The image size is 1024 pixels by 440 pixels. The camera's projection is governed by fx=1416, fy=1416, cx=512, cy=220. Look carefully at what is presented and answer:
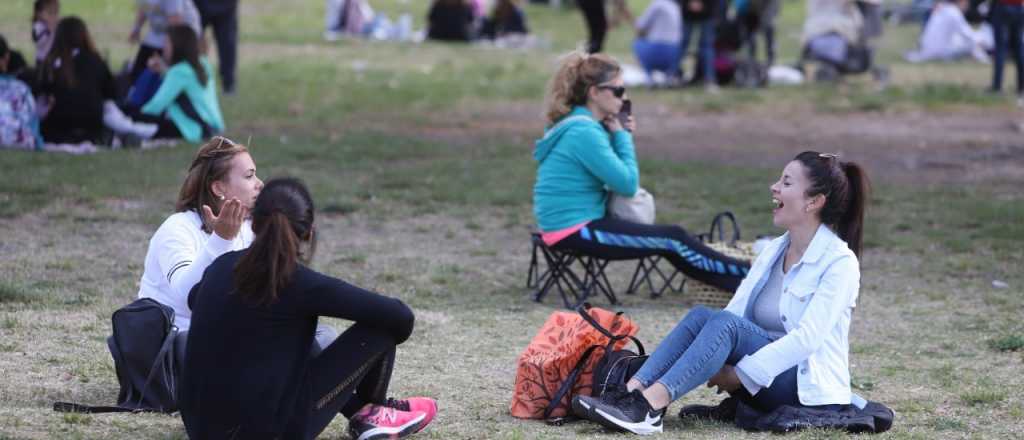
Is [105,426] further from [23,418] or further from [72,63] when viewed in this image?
[72,63]

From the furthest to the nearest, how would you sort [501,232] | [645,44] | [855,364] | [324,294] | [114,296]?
1. [645,44]
2. [501,232]
3. [114,296]
4. [855,364]
5. [324,294]

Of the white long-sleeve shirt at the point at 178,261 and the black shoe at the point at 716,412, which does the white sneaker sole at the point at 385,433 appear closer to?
the white long-sleeve shirt at the point at 178,261

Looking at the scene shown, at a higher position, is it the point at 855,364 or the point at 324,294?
the point at 324,294

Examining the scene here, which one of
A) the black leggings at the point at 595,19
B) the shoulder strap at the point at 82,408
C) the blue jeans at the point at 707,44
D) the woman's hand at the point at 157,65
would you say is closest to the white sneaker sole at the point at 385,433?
the shoulder strap at the point at 82,408

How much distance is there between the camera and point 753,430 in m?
5.45

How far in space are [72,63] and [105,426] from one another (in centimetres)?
704

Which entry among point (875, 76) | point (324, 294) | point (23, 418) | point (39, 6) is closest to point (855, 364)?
point (324, 294)

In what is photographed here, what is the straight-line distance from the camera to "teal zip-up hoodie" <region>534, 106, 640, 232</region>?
7637 mm

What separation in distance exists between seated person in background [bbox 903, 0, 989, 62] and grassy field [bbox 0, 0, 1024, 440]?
3.74 m

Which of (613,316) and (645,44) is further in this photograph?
(645,44)

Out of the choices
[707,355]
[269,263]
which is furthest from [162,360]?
[707,355]

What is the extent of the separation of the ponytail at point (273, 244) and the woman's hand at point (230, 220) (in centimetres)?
46

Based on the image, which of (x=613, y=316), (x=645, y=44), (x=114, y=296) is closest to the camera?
(x=613, y=316)

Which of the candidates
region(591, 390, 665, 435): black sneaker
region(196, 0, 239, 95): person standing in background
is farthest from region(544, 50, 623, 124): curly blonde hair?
region(196, 0, 239, 95): person standing in background
